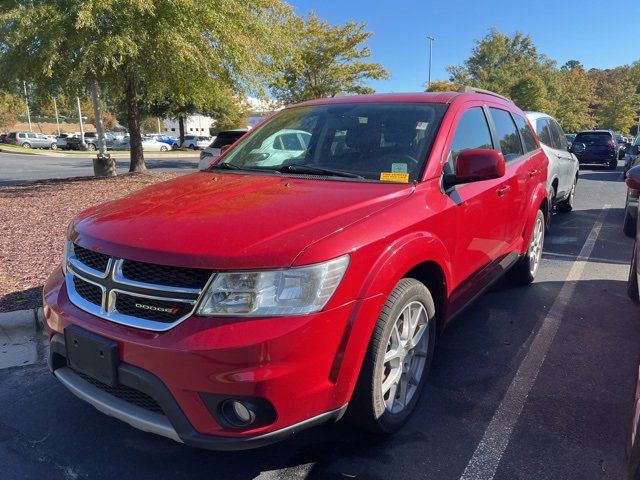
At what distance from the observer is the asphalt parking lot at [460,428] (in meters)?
2.44

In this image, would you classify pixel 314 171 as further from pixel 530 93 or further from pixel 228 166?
pixel 530 93

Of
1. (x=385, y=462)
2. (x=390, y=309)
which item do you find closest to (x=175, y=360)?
(x=390, y=309)

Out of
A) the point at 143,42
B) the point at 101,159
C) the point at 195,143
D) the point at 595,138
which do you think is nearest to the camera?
the point at 143,42

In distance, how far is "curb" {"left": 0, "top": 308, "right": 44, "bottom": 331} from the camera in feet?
12.9

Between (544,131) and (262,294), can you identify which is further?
(544,131)

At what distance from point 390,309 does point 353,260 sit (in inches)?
15.2

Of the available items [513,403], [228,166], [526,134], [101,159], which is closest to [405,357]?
[513,403]

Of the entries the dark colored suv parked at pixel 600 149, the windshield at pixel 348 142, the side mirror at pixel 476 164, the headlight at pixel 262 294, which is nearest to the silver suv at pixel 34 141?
the dark colored suv parked at pixel 600 149

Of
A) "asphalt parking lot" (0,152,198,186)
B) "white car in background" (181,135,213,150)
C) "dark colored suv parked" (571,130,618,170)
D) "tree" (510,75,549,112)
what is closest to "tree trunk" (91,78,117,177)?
"asphalt parking lot" (0,152,198,186)

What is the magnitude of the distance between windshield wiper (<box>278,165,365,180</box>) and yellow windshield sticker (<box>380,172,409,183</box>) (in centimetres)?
13

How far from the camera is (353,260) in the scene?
2.13 meters

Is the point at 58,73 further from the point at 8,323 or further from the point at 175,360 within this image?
the point at 175,360

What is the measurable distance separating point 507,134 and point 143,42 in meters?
9.00

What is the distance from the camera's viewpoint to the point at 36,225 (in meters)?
7.30
